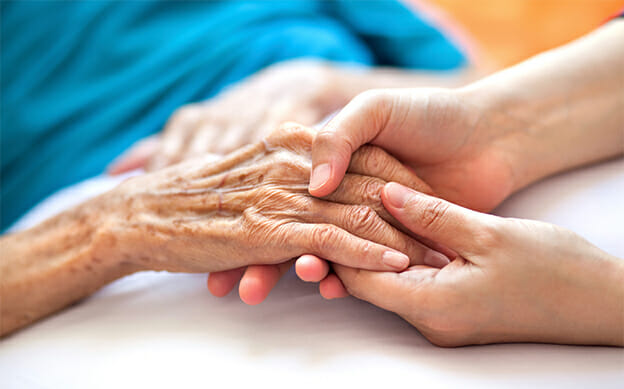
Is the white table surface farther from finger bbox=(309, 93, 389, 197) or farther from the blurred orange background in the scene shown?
the blurred orange background

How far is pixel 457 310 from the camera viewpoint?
64 centimetres

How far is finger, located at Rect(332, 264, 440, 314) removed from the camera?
25.9 inches

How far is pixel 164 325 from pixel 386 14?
4.34 feet

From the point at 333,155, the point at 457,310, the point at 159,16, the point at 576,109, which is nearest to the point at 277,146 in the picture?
the point at 333,155

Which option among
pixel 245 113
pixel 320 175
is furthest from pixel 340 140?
pixel 245 113

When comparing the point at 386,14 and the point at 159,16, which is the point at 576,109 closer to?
the point at 386,14

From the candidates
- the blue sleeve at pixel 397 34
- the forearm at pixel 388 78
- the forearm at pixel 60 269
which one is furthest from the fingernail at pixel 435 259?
the blue sleeve at pixel 397 34

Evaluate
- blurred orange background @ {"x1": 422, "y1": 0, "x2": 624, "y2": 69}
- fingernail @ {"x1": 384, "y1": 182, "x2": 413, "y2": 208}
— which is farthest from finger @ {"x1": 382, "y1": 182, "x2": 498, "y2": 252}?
blurred orange background @ {"x1": 422, "y1": 0, "x2": 624, "y2": 69}

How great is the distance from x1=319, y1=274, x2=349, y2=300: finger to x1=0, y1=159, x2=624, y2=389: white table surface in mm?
47

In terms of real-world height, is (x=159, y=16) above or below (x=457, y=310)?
above

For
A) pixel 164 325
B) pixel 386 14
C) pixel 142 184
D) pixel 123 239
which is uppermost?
pixel 386 14

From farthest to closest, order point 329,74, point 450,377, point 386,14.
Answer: point 386,14, point 329,74, point 450,377

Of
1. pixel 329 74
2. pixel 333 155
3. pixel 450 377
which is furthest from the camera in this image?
pixel 329 74

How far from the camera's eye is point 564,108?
2.93 ft
